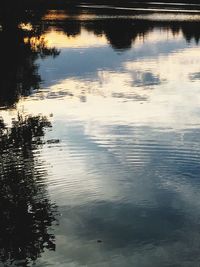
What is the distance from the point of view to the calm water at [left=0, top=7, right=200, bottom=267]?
1527 cm

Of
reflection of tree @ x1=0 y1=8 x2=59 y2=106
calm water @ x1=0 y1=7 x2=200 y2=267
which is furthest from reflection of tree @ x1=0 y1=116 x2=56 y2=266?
reflection of tree @ x1=0 y1=8 x2=59 y2=106

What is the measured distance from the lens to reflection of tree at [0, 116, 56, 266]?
599 inches

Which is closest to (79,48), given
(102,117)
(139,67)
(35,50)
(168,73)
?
(35,50)

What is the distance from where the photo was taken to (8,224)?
55.1ft

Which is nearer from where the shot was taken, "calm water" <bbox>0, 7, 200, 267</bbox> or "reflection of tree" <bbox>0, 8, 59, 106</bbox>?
"calm water" <bbox>0, 7, 200, 267</bbox>

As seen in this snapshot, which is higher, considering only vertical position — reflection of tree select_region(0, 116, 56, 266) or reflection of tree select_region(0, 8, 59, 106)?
reflection of tree select_region(0, 116, 56, 266)

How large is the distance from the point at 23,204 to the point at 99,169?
436 centimetres

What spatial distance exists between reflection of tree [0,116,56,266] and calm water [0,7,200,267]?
33 mm

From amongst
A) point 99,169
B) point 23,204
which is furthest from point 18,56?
point 23,204

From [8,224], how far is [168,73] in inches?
1413

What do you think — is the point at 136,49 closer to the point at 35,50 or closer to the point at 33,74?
the point at 35,50

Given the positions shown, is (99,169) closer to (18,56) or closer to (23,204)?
(23,204)

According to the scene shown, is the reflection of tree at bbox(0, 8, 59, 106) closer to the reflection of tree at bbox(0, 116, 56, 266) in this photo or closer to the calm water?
the calm water

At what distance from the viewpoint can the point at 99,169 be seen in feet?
70.9
